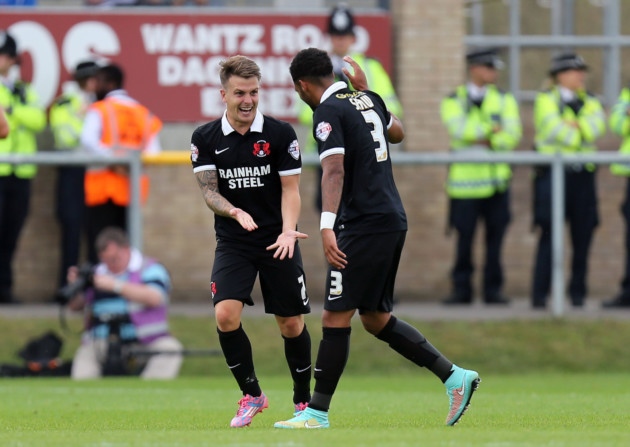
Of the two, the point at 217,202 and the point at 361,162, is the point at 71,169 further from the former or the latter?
the point at 361,162

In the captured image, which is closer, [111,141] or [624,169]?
[624,169]

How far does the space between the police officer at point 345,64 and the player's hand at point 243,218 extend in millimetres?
6012

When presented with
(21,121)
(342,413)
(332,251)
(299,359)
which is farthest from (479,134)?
(332,251)

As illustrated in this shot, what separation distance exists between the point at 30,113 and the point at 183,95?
79.1 inches

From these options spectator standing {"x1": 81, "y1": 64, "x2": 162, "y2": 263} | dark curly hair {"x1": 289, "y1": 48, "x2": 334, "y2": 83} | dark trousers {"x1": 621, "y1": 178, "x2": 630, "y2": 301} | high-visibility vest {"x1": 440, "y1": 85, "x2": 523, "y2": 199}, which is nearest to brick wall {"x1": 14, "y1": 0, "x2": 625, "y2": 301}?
dark trousers {"x1": 621, "y1": 178, "x2": 630, "y2": 301}

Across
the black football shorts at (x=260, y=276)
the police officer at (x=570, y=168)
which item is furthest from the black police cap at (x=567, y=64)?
the black football shorts at (x=260, y=276)

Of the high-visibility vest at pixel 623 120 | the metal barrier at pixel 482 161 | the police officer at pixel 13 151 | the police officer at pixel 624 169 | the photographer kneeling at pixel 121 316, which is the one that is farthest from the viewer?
the high-visibility vest at pixel 623 120

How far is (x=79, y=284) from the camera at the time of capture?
14094 mm

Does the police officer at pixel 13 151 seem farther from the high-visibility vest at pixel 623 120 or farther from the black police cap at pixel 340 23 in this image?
the high-visibility vest at pixel 623 120

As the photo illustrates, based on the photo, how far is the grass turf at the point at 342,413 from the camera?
24.8 ft

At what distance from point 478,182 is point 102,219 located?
3606mm

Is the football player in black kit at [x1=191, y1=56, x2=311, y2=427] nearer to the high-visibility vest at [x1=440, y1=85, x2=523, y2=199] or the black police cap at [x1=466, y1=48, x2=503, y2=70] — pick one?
the high-visibility vest at [x1=440, y1=85, x2=523, y2=199]

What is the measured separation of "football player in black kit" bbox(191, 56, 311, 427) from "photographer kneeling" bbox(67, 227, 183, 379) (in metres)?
5.08

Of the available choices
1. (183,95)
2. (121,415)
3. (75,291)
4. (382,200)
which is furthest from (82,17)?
(382,200)
